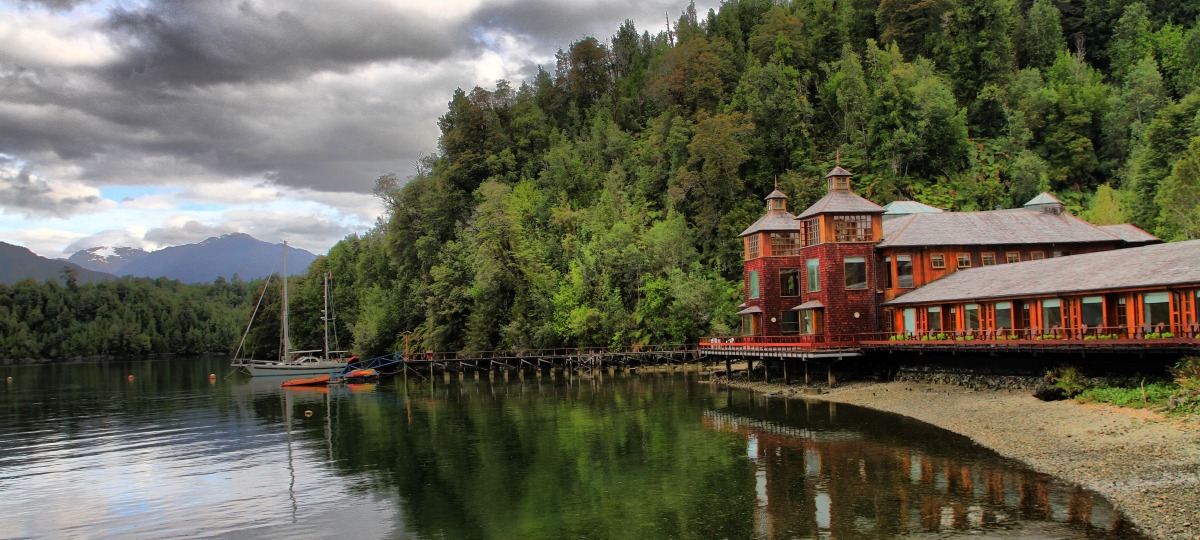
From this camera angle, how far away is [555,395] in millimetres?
53469

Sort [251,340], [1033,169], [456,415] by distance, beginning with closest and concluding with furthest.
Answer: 1. [456,415]
2. [1033,169]
3. [251,340]

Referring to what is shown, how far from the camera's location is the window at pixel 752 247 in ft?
181

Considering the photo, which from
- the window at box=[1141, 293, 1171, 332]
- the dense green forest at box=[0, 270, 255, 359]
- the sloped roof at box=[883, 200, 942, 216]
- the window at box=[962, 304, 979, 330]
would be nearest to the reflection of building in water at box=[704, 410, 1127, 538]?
the window at box=[1141, 293, 1171, 332]

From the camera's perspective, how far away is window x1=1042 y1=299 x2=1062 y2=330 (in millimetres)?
34688

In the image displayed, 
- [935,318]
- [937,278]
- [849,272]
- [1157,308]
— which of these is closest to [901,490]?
[1157,308]

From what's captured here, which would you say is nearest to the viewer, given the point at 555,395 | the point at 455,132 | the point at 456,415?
the point at 456,415

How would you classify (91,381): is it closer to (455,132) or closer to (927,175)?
(455,132)

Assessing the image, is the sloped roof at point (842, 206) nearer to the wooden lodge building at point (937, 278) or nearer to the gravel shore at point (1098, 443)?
the wooden lodge building at point (937, 278)

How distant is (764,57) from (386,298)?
2044 inches

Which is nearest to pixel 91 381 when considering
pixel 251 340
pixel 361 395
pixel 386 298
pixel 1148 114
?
pixel 251 340

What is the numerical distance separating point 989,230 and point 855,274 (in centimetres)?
947

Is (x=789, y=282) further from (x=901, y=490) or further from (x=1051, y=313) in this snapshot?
(x=901, y=490)

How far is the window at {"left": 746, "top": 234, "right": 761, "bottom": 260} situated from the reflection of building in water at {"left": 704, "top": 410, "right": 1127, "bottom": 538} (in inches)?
1072

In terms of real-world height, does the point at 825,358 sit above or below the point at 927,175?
below
